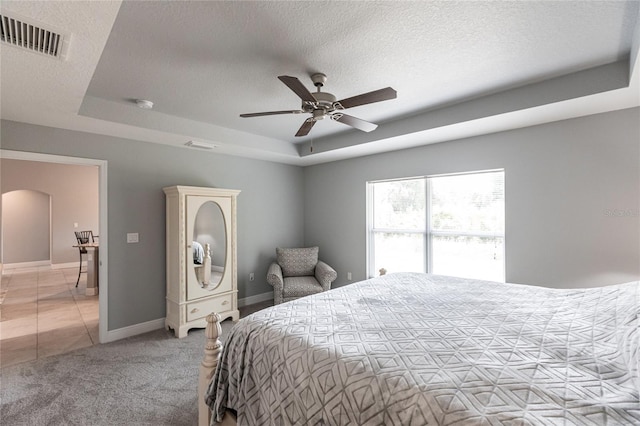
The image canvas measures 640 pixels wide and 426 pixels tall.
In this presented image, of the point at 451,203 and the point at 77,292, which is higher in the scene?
the point at 451,203

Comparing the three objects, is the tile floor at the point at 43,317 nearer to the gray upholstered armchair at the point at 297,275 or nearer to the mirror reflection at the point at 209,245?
the mirror reflection at the point at 209,245

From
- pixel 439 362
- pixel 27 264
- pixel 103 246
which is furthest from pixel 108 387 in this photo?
pixel 27 264

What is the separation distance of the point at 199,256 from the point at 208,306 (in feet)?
2.08

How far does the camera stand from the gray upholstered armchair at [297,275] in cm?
414

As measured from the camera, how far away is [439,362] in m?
1.24

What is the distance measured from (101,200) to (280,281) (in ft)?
7.57

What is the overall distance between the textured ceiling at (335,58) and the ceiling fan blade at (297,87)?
0.29m

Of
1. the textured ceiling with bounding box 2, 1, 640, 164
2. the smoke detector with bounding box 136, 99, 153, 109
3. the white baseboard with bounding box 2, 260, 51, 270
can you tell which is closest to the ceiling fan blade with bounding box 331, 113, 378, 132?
the textured ceiling with bounding box 2, 1, 640, 164

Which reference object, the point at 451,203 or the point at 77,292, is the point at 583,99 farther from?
the point at 77,292

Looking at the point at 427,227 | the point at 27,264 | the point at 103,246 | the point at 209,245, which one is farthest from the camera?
the point at 27,264

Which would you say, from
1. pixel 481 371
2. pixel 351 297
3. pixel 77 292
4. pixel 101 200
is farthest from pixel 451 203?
pixel 77 292

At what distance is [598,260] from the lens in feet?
9.16

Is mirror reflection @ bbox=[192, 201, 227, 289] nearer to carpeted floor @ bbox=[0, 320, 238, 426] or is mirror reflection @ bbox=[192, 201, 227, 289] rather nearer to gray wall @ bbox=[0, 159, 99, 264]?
carpeted floor @ bbox=[0, 320, 238, 426]

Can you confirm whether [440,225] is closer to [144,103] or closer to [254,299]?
[254,299]
